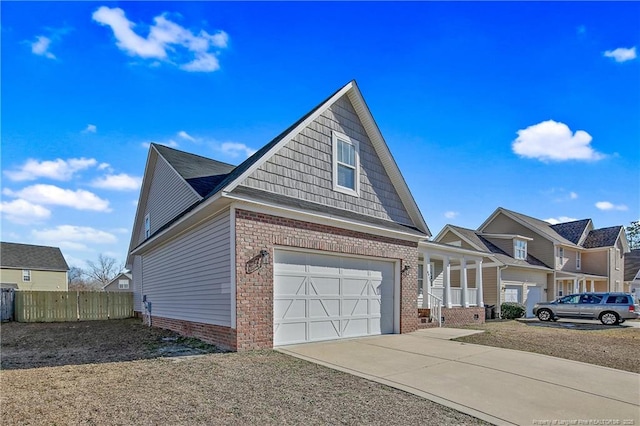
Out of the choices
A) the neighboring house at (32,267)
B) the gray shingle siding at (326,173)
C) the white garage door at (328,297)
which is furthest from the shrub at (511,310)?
the neighboring house at (32,267)

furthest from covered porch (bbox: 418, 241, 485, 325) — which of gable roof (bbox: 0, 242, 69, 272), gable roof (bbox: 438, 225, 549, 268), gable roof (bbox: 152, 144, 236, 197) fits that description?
gable roof (bbox: 0, 242, 69, 272)

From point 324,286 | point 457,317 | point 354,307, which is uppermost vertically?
point 324,286

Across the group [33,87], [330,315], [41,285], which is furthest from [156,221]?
[41,285]

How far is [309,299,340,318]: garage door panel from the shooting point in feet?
33.5

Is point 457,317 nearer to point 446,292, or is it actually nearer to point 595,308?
point 446,292

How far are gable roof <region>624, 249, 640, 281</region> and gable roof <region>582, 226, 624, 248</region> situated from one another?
26.8 feet

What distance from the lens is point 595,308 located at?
66.6 feet

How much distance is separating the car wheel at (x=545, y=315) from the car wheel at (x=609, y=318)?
7.98 feet

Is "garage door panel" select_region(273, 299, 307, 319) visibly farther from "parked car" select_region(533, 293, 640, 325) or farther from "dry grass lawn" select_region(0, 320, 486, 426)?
"parked car" select_region(533, 293, 640, 325)

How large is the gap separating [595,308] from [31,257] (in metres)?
47.0

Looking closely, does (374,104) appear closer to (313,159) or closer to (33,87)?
(313,159)

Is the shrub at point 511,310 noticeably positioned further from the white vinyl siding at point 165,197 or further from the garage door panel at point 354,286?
the white vinyl siding at point 165,197

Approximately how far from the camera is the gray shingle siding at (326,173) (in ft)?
33.8

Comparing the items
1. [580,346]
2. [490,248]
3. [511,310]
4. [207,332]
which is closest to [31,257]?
[207,332]
